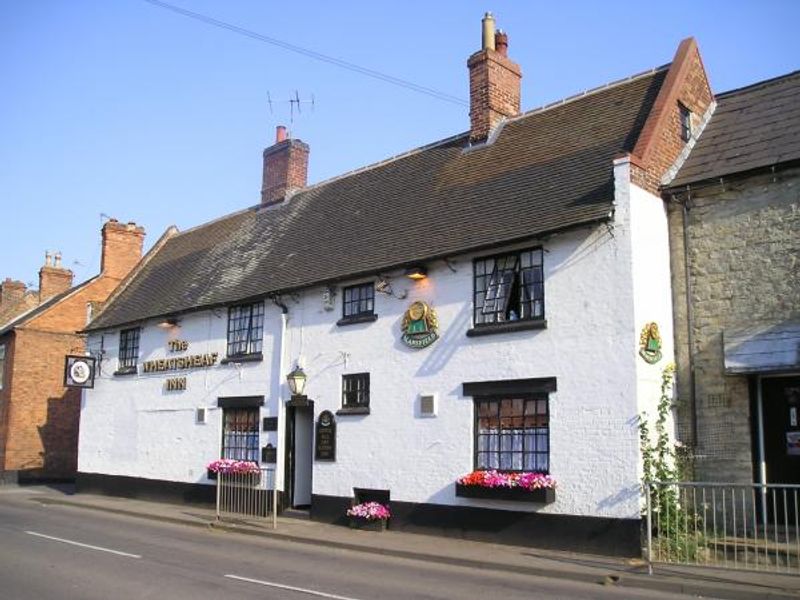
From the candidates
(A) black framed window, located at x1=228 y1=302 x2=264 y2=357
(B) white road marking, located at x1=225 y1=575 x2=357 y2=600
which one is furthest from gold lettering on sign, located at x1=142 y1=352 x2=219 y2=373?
(B) white road marking, located at x1=225 y1=575 x2=357 y2=600

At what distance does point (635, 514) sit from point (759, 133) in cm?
748

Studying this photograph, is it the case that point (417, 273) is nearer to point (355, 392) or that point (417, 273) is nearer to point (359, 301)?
point (359, 301)

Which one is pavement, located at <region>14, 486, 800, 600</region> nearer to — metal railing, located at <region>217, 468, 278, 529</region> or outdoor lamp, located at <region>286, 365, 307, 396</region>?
metal railing, located at <region>217, 468, 278, 529</region>

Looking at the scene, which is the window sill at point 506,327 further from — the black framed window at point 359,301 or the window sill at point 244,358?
the window sill at point 244,358

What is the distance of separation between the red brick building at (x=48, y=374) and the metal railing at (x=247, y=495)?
1348 cm

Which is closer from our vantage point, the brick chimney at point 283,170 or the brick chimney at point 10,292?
the brick chimney at point 283,170

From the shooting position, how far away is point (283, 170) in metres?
25.4

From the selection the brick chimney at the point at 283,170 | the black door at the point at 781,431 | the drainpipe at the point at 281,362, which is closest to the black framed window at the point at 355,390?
the drainpipe at the point at 281,362

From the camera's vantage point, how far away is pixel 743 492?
12336 millimetres

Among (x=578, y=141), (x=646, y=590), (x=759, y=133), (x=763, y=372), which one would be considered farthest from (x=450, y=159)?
(x=646, y=590)

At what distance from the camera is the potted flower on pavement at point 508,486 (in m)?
13.6

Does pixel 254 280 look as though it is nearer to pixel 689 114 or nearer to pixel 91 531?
pixel 91 531

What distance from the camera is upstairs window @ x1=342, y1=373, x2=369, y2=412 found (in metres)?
17.4

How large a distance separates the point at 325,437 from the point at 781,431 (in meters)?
9.41
